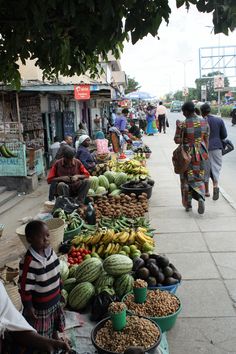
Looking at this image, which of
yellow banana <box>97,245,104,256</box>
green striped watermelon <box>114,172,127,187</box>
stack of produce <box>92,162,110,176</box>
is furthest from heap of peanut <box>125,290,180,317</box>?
stack of produce <box>92,162,110,176</box>

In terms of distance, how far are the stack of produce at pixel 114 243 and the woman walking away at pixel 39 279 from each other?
2.06m

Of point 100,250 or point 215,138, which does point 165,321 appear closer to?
point 100,250

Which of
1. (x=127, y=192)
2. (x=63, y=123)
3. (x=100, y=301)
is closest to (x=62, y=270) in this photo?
(x=100, y=301)

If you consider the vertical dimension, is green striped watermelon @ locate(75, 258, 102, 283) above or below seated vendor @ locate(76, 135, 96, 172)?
below

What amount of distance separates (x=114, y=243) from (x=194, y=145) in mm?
3016

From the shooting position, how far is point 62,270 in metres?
5.05

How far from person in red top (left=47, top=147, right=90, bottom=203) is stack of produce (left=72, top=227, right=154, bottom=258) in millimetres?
2333

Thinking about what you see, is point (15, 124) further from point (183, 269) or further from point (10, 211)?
point (183, 269)

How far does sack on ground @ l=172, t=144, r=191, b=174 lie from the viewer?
310 inches

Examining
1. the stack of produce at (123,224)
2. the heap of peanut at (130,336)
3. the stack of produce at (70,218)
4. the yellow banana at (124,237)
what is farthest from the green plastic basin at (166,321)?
the stack of produce at (70,218)

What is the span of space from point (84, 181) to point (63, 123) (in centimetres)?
1289

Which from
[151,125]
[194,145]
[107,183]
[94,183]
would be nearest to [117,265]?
[194,145]

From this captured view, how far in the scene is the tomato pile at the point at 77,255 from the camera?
5.56 meters

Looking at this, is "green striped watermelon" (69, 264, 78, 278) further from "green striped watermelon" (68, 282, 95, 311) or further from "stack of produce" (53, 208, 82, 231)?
"stack of produce" (53, 208, 82, 231)
